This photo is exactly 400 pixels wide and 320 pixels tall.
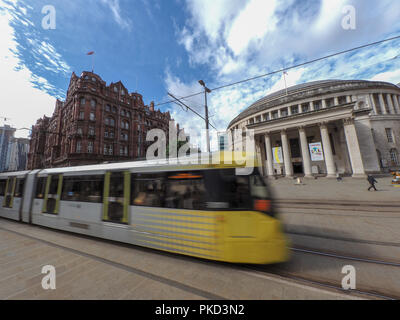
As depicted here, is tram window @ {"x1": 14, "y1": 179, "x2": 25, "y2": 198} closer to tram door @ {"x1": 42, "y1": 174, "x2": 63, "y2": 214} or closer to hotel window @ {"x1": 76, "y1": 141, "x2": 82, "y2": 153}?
tram door @ {"x1": 42, "y1": 174, "x2": 63, "y2": 214}

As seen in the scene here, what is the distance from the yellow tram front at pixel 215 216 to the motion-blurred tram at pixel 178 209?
0.7 inches

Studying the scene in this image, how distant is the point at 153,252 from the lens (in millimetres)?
4625

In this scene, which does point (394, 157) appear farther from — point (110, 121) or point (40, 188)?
point (110, 121)

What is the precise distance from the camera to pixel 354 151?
1003 inches

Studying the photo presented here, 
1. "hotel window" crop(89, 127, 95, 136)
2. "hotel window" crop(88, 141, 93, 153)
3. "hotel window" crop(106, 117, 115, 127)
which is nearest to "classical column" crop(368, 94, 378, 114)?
"hotel window" crop(106, 117, 115, 127)

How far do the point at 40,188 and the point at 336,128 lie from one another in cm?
4603

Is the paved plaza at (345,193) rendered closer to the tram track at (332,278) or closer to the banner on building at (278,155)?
the tram track at (332,278)

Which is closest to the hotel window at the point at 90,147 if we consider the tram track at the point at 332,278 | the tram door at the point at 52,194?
the tram door at the point at 52,194

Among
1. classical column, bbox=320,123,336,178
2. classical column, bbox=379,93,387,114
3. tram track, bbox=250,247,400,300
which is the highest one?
classical column, bbox=379,93,387,114

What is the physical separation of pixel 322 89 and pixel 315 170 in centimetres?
1988

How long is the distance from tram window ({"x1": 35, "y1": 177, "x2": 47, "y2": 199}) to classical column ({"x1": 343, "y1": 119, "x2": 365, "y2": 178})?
35.5 meters

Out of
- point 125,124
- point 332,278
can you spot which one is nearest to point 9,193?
point 332,278

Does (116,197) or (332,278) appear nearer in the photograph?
(332,278)

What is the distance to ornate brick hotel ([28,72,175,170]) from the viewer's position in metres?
28.6
